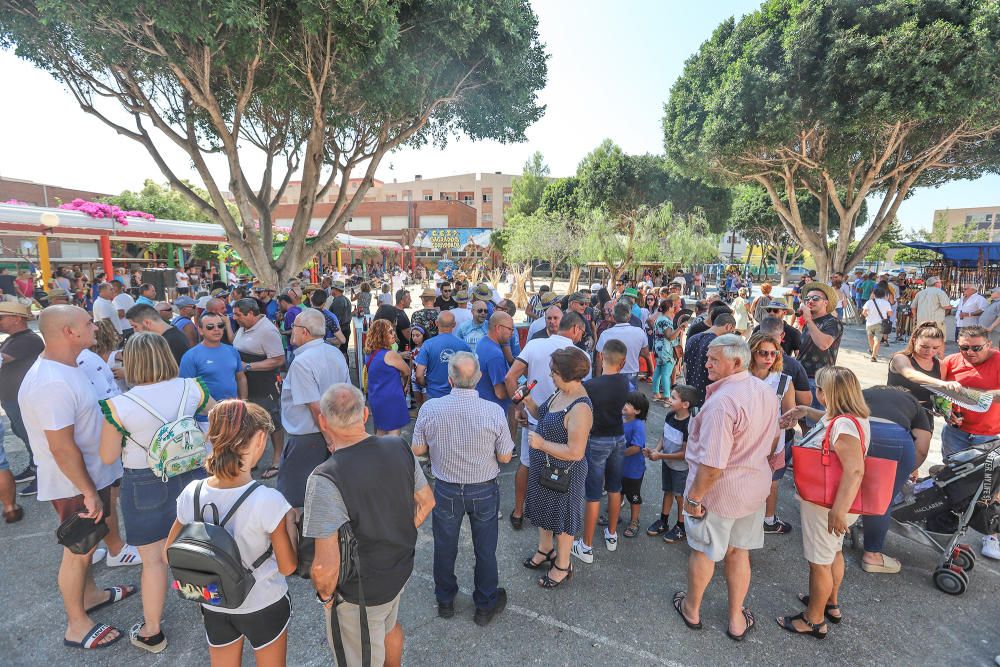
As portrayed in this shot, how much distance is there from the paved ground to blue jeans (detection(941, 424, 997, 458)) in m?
0.84

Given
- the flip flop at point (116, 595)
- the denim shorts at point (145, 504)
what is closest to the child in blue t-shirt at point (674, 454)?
the denim shorts at point (145, 504)

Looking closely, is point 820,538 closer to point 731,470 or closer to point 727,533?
point 727,533

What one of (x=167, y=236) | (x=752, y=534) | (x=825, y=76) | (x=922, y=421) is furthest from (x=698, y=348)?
(x=167, y=236)

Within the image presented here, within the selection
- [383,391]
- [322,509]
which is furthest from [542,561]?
[322,509]

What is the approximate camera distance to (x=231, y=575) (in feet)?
5.73

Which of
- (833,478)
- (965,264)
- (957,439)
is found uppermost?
(965,264)

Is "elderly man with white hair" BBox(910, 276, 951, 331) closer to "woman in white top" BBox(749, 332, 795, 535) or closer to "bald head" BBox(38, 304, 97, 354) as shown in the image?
"woman in white top" BBox(749, 332, 795, 535)

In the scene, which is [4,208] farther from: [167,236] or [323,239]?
[323,239]

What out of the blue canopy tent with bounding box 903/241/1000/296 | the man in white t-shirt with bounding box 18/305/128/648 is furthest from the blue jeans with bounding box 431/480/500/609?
the blue canopy tent with bounding box 903/241/1000/296

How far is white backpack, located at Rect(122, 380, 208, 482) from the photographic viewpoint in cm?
242

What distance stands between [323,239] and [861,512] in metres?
10.8

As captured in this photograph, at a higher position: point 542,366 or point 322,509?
point 542,366

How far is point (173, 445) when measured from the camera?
245 cm

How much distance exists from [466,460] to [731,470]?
1522 millimetres
